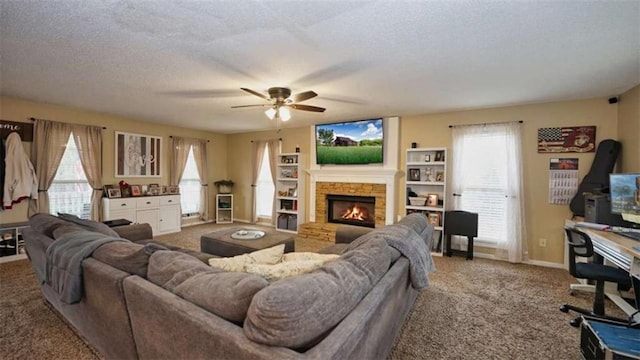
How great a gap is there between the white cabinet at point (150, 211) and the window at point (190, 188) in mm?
552

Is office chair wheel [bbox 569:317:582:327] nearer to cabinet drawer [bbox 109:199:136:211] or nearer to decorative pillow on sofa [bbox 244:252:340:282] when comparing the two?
decorative pillow on sofa [bbox 244:252:340:282]

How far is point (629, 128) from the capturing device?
10.9ft

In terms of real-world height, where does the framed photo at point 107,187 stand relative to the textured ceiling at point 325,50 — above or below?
below

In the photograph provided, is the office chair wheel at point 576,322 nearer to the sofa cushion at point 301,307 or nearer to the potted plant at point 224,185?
the sofa cushion at point 301,307

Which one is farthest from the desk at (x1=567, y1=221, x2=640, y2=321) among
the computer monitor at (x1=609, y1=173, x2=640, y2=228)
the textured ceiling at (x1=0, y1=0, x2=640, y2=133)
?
the textured ceiling at (x1=0, y1=0, x2=640, y2=133)

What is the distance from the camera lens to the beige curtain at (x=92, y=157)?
15.4 ft

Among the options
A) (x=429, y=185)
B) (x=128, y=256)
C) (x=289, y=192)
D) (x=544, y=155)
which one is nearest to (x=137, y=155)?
(x=289, y=192)

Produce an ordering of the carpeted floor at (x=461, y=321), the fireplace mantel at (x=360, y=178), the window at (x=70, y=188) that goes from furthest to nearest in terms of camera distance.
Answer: the fireplace mantel at (x=360, y=178) < the window at (x=70, y=188) < the carpeted floor at (x=461, y=321)

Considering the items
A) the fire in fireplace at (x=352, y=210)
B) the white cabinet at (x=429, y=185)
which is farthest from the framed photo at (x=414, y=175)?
the fire in fireplace at (x=352, y=210)

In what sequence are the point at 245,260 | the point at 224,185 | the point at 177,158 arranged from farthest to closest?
1. the point at 224,185
2. the point at 177,158
3. the point at 245,260

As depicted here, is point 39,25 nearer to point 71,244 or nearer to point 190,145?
point 71,244

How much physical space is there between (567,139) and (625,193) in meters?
1.35

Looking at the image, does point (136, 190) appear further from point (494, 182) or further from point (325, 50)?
point (494, 182)

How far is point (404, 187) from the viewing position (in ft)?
16.5
